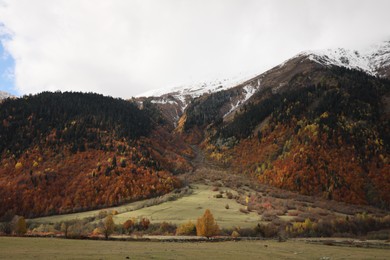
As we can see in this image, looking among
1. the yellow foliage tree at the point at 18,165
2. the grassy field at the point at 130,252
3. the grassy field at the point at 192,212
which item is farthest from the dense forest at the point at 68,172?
the grassy field at the point at 130,252

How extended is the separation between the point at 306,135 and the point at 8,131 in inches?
7273

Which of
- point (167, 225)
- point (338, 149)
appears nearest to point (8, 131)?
point (167, 225)

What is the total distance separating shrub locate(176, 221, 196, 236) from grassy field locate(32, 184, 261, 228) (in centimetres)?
703

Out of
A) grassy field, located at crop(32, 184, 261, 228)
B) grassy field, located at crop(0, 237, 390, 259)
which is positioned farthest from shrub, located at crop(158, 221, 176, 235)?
grassy field, located at crop(0, 237, 390, 259)

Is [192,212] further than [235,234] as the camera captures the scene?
Yes

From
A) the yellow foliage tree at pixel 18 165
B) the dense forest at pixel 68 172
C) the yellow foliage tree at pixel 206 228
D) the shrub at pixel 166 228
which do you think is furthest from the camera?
the yellow foliage tree at pixel 18 165

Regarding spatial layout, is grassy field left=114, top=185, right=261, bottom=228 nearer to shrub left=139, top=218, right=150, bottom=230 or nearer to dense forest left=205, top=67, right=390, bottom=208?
shrub left=139, top=218, right=150, bottom=230

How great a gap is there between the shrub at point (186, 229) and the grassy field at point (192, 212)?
7.03 meters

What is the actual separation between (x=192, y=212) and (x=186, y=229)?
19.8m

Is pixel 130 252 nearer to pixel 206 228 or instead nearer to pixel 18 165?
pixel 206 228

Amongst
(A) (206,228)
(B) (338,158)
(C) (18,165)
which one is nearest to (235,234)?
(A) (206,228)

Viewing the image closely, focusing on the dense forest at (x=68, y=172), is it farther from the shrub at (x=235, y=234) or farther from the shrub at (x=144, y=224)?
the shrub at (x=235, y=234)

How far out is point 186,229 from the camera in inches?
3479

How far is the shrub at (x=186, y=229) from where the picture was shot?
3434 inches
